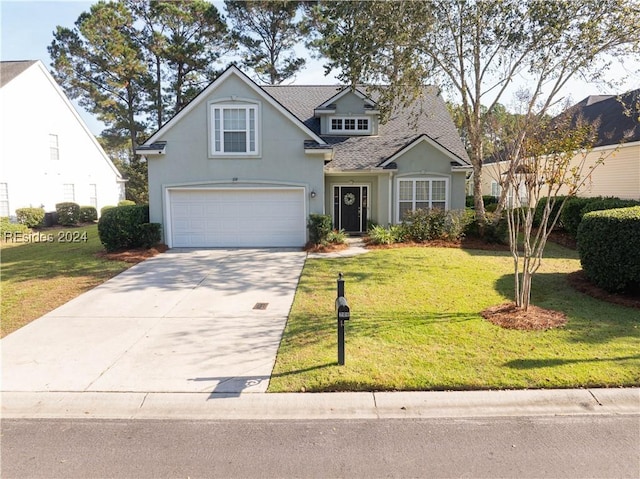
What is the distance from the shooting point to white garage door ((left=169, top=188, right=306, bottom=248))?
1494cm

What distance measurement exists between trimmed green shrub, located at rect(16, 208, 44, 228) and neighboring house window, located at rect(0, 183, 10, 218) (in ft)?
1.66


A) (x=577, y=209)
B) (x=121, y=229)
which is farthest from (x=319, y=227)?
(x=577, y=209)

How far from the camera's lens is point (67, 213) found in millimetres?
24016

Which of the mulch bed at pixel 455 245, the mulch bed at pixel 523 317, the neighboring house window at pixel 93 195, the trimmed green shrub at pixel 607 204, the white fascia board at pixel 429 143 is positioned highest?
the white fascia board at pixel 429 143

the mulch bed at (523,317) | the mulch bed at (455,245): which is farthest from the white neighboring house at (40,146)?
the mulch bed at (523,317)

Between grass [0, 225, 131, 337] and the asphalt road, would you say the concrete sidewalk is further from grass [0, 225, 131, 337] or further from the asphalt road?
grass [0, 225, 131, 337]

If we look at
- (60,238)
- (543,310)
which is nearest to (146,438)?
(543,310)

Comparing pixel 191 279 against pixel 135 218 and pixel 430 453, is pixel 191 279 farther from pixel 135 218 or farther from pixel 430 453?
pixel 430 453

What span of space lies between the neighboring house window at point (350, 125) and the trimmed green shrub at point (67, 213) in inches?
648

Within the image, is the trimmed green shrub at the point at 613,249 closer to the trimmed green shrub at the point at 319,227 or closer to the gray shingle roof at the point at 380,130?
the trimmed green shrub at the point at 319,227

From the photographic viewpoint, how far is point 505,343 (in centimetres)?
570

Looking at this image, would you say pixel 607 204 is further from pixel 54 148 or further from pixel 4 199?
pixel 54 148

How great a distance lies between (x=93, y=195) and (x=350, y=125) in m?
19.1

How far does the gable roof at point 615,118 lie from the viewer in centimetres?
1597
